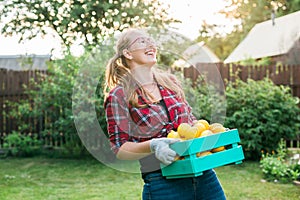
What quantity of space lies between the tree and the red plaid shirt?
692 cm

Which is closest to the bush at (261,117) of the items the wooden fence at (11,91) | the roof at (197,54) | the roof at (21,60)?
the wooden fence at (11,91)

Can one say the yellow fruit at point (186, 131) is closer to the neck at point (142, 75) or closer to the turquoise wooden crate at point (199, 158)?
the turquoise wooden crate at point (199, 158)

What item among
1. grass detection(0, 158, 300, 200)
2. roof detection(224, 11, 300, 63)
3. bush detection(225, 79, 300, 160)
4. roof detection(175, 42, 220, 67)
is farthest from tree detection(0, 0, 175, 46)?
roof detection(224, 11, 300, 63)

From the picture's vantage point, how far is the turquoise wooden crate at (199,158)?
1.94 metres

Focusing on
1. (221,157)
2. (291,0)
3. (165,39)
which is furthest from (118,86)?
(291,0)

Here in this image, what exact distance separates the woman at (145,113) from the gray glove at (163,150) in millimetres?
22

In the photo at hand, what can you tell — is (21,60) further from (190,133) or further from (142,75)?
(190,133)

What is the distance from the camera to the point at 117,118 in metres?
2.05

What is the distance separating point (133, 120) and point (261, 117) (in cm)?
575

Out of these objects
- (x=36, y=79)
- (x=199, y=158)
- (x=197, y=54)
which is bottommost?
(x=199, y=158)

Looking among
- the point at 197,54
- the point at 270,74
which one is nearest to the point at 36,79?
the point at 270,74

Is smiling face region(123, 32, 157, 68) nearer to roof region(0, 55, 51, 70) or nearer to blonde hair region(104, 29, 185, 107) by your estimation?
blonde hair region(104, 29, 185, 107)

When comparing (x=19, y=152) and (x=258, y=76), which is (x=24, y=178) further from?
(x=258, y=76)

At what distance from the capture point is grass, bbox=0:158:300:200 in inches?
204
